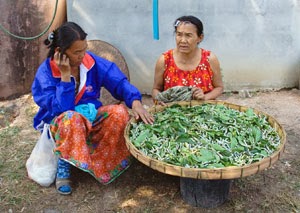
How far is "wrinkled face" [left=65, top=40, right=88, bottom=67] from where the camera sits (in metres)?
2.75

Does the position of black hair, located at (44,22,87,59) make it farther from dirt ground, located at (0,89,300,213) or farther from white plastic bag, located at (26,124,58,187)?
dirt ground, located at (0,89,300,213)

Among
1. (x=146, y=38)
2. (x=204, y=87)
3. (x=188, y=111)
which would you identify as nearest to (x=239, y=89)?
(x=146, y=38)

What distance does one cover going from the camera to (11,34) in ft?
14.3

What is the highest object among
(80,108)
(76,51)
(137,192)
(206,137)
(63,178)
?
(76,51)

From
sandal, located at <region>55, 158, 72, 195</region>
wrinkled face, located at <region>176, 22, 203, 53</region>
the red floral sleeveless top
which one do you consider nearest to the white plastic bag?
sandal, located at <region>55, 158, 72, 195</region>

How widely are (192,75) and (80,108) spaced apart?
0.99 m

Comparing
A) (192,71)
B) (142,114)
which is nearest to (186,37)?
(192,71)

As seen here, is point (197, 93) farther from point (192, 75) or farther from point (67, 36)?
point (67, 36)

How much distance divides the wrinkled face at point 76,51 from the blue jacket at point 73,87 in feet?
0.55

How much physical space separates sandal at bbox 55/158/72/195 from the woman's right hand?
0.67 m

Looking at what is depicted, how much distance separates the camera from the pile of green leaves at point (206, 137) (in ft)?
8.05

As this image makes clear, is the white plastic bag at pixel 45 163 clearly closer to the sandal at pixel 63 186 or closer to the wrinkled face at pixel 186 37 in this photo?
the sandal at pixel 63 186

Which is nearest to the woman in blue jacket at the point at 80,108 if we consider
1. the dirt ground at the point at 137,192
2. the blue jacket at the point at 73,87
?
the blue jacket at the point at 73,87

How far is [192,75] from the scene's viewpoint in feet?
11.0
